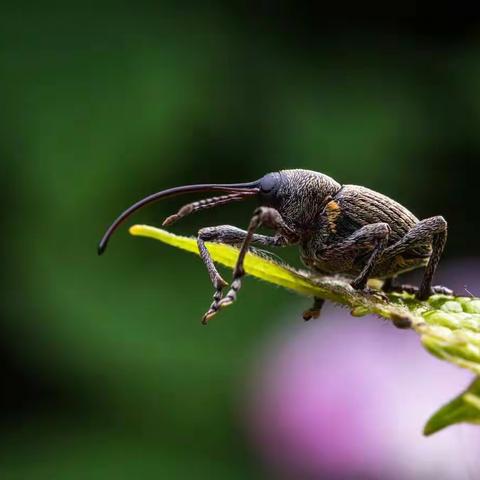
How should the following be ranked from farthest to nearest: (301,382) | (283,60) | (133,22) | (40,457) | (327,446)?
(283,60) < (133,22) < (40,457) < (301,382) < (327,446)

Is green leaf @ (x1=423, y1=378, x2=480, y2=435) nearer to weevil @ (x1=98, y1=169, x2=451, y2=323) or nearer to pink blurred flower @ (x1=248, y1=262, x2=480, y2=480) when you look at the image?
weevil @ (x1=98, y1=169, x2=451, y2=323)

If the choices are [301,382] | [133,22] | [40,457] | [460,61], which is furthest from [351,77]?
[40,457]

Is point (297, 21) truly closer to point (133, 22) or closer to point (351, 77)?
point (351, 77)

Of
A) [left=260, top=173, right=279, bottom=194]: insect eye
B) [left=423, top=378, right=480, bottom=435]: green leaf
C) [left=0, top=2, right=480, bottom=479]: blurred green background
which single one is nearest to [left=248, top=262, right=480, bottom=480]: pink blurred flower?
[left=0, top=2, right=480, bottom=479]: blurred green background

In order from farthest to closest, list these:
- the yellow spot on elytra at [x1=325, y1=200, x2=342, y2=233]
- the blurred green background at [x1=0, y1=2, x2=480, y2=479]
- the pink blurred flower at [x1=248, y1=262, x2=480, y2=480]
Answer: the blurred green background at [x1=0, y1=2, x2=480, y2=479]
the pink blurred flower at [x1=248, y1=262, x2=480, y2=480]
the yellow spot on elytra at [x1=325, y1=200, x2=342, y2=233]

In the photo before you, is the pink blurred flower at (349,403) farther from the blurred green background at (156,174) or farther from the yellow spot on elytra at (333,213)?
the yellow spot on elytra at (333,213)

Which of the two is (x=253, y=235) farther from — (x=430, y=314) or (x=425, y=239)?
(x=430, y=314)

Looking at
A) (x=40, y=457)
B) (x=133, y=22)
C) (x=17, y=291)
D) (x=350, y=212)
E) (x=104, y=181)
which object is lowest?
(x=40, y=457)

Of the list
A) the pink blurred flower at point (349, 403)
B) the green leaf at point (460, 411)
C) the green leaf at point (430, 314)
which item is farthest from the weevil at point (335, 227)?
the green leaf at point (460, 411)
